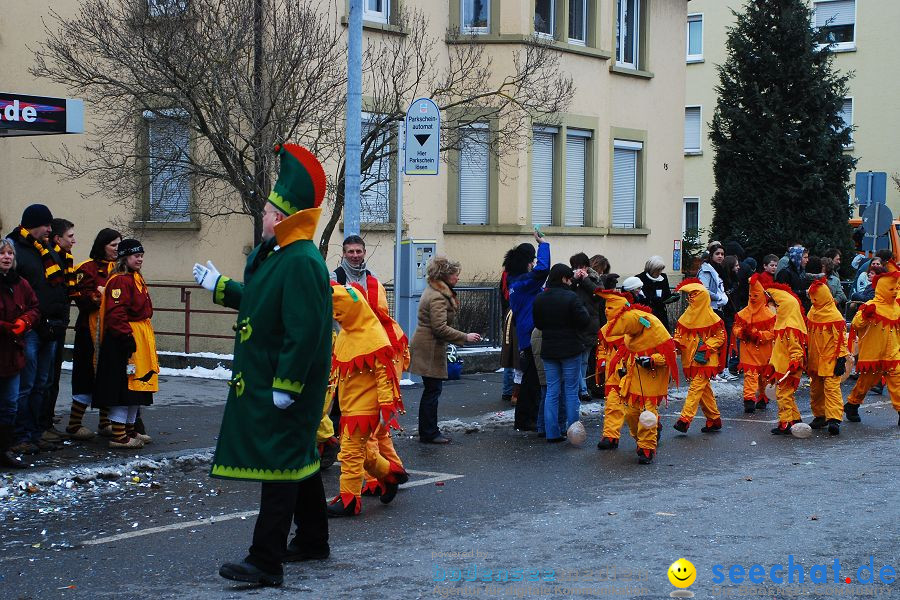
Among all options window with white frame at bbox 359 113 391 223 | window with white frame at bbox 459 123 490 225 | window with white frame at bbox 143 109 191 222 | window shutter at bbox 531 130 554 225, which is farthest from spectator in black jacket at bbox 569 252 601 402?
window shutter at bbox 531 130 554 225

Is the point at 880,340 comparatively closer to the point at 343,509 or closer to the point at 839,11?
the point at 343,509

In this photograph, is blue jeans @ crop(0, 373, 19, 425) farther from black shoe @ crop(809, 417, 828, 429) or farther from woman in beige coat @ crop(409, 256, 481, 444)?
black shoe @ crop(809, 417, 828, 429)

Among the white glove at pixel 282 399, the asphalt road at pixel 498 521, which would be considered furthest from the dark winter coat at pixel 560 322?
the white glove at pixel 282 399

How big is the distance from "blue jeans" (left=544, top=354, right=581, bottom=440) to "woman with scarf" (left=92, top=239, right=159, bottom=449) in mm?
3666

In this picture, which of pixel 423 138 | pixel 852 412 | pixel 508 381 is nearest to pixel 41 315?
pixel 423 138

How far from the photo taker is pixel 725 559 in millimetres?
6711

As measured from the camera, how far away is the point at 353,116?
12977 mm

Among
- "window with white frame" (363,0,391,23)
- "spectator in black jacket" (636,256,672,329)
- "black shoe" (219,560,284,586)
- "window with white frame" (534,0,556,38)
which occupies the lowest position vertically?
"black shoe" (219,560,284,586)

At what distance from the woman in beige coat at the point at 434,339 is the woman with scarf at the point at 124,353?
8.07 ft

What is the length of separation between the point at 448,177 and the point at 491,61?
205 centimetres

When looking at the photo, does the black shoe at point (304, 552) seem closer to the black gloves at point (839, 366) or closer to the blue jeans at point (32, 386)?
the blue jeans at point (32, 386)

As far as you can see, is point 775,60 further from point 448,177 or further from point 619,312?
point 619,312

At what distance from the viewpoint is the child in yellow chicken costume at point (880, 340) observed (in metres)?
12.6

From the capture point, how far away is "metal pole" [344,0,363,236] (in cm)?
1288
